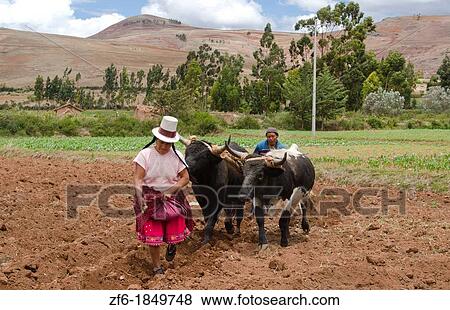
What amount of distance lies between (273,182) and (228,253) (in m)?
1.29

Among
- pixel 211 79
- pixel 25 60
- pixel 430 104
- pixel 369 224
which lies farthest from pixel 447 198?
pixel 25 60

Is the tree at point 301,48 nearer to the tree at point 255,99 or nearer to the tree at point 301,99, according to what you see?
the tree at point 255,99

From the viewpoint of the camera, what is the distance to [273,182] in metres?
8.00

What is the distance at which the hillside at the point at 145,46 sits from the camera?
102 m

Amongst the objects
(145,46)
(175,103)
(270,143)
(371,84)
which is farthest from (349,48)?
(145,46)

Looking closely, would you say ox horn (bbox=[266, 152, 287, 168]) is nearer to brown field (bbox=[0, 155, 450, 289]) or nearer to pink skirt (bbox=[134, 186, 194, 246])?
brown field (bbox=[0, 155, 450, 289])

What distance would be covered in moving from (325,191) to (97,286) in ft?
23.8

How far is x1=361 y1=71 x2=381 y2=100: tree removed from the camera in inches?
2131

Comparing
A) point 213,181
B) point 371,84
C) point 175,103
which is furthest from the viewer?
point 371,84

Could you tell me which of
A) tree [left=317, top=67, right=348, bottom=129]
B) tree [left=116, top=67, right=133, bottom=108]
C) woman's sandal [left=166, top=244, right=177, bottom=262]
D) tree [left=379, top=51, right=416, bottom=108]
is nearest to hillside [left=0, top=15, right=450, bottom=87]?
tree [left=116, top=67, right=133, bottom=108]

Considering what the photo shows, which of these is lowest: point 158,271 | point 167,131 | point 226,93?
point 226,93

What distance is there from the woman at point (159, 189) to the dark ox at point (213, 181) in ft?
5.16

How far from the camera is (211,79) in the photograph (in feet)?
224

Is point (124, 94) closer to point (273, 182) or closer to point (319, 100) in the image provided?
point (319, 100)
